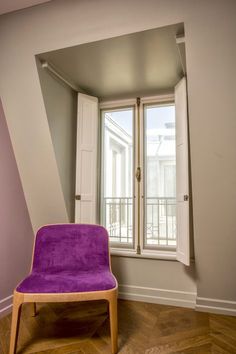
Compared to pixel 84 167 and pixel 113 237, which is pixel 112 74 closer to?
pixel 84 167

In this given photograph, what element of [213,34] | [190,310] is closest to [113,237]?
[190,310]

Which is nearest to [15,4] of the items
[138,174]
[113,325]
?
[138,174]

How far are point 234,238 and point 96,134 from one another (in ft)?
5.72

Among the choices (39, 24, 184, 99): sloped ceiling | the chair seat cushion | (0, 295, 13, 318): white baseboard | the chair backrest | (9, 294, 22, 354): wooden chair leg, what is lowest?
(0, 295, 13, 318): white baseboard

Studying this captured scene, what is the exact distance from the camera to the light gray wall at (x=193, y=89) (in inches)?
66.4

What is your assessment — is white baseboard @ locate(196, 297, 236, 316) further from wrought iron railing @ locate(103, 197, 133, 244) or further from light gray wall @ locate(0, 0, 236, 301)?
wrought iron railing @ locate(103, 197, 133, 244)

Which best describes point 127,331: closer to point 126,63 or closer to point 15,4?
point 126,63

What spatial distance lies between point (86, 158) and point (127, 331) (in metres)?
1.70

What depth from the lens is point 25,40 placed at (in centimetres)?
203

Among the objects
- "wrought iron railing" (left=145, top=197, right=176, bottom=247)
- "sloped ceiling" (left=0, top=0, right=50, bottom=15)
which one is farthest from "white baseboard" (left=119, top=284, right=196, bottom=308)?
"sloped ceiling" (left=0, top=0, right=50, bottom=15)

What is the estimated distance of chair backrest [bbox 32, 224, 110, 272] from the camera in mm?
2031

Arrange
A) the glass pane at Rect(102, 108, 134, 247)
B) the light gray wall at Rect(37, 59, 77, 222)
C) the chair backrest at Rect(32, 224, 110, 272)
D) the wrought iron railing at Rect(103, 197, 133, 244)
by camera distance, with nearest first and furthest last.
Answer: the chair backrest at Rect(32, 224, 110, 272) → the light gray wall at Rect(37, 59, 77, 222) → the glass pane at Rect(102, 108, 134, 247) → the wrought iron railing at Rect(103, 197, 133, 244)

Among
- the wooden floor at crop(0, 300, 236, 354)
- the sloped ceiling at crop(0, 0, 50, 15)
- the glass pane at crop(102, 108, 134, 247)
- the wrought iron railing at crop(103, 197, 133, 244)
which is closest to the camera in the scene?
the wooden floor at crop(0, 300, 236, 354)

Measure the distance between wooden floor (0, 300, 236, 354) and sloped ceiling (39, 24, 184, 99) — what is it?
2.23 m
